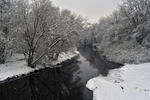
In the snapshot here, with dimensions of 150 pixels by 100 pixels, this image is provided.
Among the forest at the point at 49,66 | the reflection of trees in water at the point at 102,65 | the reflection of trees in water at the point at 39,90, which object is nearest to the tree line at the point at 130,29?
the forest at the point at 49,66

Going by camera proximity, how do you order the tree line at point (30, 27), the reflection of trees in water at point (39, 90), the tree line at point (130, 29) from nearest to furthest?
the reflection of trees in water at point (39, 90) < the tree line at point (30, 27) < the tree line at point (130, 29)

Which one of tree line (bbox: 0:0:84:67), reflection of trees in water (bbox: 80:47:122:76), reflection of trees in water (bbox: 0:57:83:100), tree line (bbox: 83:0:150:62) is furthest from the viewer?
tree line (bbox: 83:0:150:62)

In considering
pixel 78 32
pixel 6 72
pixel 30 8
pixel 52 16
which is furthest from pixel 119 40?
pixel 6 72

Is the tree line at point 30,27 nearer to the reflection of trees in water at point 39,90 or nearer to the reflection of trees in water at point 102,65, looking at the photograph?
the reflection of trees in water at point 39,90

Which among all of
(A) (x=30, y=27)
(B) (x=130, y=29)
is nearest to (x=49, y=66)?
(A) (x=30, y=27)

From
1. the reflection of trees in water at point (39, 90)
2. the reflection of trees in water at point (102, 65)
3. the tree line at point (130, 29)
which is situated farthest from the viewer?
the tree line at point (130, 29)

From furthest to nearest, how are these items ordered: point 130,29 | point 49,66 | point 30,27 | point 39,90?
point 130,29, point 49,66, point 30,27, point 39,90

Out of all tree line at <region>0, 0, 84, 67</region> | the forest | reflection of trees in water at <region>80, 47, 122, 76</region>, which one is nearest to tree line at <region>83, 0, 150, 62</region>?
the forest

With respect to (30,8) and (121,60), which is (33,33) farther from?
(121,60)

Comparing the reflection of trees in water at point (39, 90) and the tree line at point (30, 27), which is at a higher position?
the tree line at point (30, 27)

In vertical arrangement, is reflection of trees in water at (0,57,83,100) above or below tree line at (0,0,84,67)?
below

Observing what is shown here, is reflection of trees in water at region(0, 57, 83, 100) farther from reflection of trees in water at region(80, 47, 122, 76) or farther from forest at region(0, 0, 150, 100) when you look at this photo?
reflection of trees in water at region(80, 47, 122, 76)

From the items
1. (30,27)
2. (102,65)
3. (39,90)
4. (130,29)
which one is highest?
(130,29)

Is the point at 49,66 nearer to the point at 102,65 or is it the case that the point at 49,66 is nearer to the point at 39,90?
the point at 102,65
